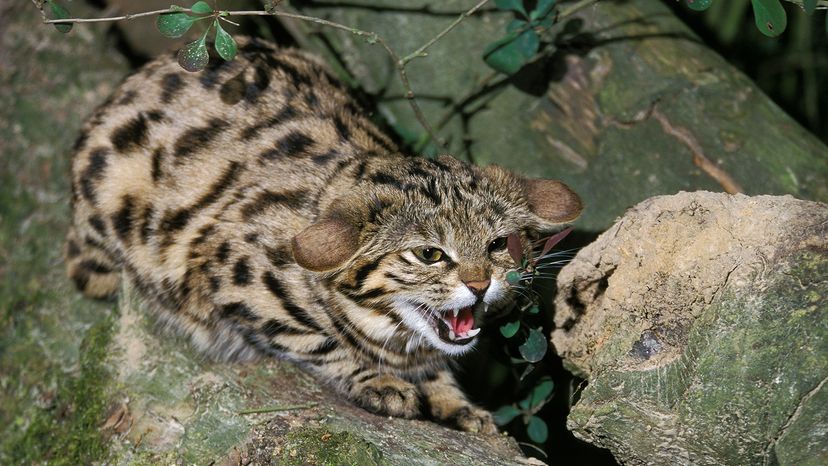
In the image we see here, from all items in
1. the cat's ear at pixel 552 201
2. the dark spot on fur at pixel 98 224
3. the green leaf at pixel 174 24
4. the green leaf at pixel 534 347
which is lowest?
the green leaf at pixel 534 347

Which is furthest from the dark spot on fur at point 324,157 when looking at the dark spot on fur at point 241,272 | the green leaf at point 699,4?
the green leaf at point 699,4

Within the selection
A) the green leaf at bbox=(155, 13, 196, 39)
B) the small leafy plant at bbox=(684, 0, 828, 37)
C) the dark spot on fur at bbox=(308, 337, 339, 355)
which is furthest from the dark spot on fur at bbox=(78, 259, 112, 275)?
the small leafy plant at bbox=(684, 0, 828, 37)

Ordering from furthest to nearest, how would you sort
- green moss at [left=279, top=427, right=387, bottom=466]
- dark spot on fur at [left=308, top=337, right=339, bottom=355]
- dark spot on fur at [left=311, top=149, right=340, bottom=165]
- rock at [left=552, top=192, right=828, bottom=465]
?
dark spot on fur at [left=311, top=149, right=340, bottom=165]
dark spot on fur at [left=308, top=337, right=339, bottom=355]
green moss at [left=279, top=427, right=387, bottom=466]
rock at [left=552, top=192, right=828, bottom=465]

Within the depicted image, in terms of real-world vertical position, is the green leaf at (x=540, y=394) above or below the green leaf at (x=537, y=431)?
above

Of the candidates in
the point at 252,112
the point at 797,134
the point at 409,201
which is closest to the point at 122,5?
the point at 252,112

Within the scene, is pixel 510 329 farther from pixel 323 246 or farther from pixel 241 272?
pixel 241 272

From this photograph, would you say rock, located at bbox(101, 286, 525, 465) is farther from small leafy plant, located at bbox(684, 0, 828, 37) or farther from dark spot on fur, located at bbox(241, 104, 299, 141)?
small leafy plant, located at bbox(684, 0, 828, 37)

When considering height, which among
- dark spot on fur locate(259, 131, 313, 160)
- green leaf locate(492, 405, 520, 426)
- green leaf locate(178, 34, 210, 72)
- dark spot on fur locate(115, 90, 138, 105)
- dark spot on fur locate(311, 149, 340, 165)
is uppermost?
green leaf locate(178, 34, 210, 72)

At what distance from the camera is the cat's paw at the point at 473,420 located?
436 centimetres

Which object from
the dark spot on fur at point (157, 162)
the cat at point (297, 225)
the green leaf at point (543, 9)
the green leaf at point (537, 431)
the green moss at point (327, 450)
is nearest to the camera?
the green moss at point (327, 450)

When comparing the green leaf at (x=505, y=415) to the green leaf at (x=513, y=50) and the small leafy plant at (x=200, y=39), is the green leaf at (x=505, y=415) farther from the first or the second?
the small leafy plant at (x=200, y=39)

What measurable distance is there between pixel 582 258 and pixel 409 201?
80cm

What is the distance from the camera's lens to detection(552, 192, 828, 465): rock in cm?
308

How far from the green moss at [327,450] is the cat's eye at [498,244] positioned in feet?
3.29
